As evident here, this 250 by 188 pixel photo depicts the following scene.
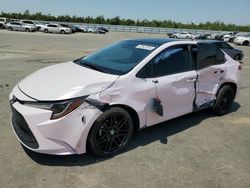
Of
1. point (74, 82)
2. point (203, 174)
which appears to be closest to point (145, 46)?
point (74, 82)

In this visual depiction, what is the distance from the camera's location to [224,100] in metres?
5.66

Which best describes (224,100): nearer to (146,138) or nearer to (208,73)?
(208,73)

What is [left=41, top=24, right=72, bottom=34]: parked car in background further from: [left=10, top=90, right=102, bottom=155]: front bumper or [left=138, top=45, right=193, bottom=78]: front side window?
[left=10, top=90, right=102, bottom=155]: front bumper

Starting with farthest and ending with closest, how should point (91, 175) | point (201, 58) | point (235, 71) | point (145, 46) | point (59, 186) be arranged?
1. point (235, 71)
2. point (201, 58)
3. point (145, 46)
4. point (91, 175)
5. point (59, 186)

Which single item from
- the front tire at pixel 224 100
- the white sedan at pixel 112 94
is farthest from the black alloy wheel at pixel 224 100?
the white sedan at pixel 112 94

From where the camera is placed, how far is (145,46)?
4.56 m

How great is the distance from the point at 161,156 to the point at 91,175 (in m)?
1.07

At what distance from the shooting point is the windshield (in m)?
4.10

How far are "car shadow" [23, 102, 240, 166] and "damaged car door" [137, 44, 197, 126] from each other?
34cm

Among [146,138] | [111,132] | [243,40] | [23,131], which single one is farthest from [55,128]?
[243,40]

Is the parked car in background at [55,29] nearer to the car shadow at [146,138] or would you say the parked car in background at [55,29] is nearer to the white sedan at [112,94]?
the car shadow at [146,138]

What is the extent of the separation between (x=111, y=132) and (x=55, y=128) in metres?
0.84

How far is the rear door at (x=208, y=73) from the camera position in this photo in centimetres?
496

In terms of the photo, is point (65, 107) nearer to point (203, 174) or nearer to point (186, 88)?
point (203, 174)
